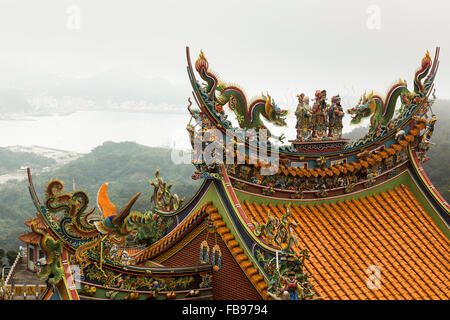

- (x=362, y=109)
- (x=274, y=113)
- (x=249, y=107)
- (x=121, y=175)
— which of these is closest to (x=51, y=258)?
(x=249, y=107)

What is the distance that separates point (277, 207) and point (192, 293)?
230cm

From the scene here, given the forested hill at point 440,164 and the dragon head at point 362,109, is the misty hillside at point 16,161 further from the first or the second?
the dragon head at point 362,109

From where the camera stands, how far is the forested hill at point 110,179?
52.2m

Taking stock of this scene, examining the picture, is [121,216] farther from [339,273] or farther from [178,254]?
[339,273]

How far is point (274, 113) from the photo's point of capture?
1074 cm

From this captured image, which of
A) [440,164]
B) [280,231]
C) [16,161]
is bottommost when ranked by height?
[280,231]

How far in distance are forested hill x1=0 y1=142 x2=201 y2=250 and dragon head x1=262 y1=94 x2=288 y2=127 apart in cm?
3761

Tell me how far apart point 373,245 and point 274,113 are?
3115 mm

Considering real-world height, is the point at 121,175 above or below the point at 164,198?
above

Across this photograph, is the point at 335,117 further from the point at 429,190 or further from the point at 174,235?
the point at 174,235

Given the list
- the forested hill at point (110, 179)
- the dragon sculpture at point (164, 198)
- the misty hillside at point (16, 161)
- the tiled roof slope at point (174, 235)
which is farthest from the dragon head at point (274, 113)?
the misty hillside at point (16, 161)

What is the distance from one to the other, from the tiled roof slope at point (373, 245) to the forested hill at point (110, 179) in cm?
3753

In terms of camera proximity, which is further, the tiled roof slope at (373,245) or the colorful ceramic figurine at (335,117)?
the colorful ceramic figurine at (335,117)
